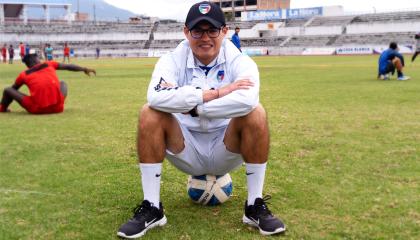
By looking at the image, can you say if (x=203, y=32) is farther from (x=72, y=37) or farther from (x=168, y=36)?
(x=72, y=37)

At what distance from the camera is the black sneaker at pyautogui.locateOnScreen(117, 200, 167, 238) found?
11.0 feet

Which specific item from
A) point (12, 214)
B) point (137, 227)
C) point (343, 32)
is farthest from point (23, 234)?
point (343, 32)

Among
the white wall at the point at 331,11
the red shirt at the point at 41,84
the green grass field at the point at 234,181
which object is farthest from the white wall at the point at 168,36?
the green grass field at the point at 234,181

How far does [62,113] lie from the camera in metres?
9.95

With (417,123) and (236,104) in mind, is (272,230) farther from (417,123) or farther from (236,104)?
(417,123)

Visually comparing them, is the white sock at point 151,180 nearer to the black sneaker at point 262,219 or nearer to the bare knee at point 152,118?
the bare knee at point 152,118

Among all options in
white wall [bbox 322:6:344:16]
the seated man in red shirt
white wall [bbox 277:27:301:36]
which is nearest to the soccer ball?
the seated man in red shirt

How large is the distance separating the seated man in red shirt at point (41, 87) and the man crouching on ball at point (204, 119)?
19.6 feet

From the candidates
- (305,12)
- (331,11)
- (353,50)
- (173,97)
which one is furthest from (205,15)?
(331,11)

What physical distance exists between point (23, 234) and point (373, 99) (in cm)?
950

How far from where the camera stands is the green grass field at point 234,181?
3.53m

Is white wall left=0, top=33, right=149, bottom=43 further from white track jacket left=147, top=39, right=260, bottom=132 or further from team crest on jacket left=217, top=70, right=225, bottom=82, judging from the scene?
team crest on jacket left=217, top=70, right=225, bottom=82

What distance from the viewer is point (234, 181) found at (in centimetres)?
485

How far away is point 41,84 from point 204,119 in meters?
6.65
